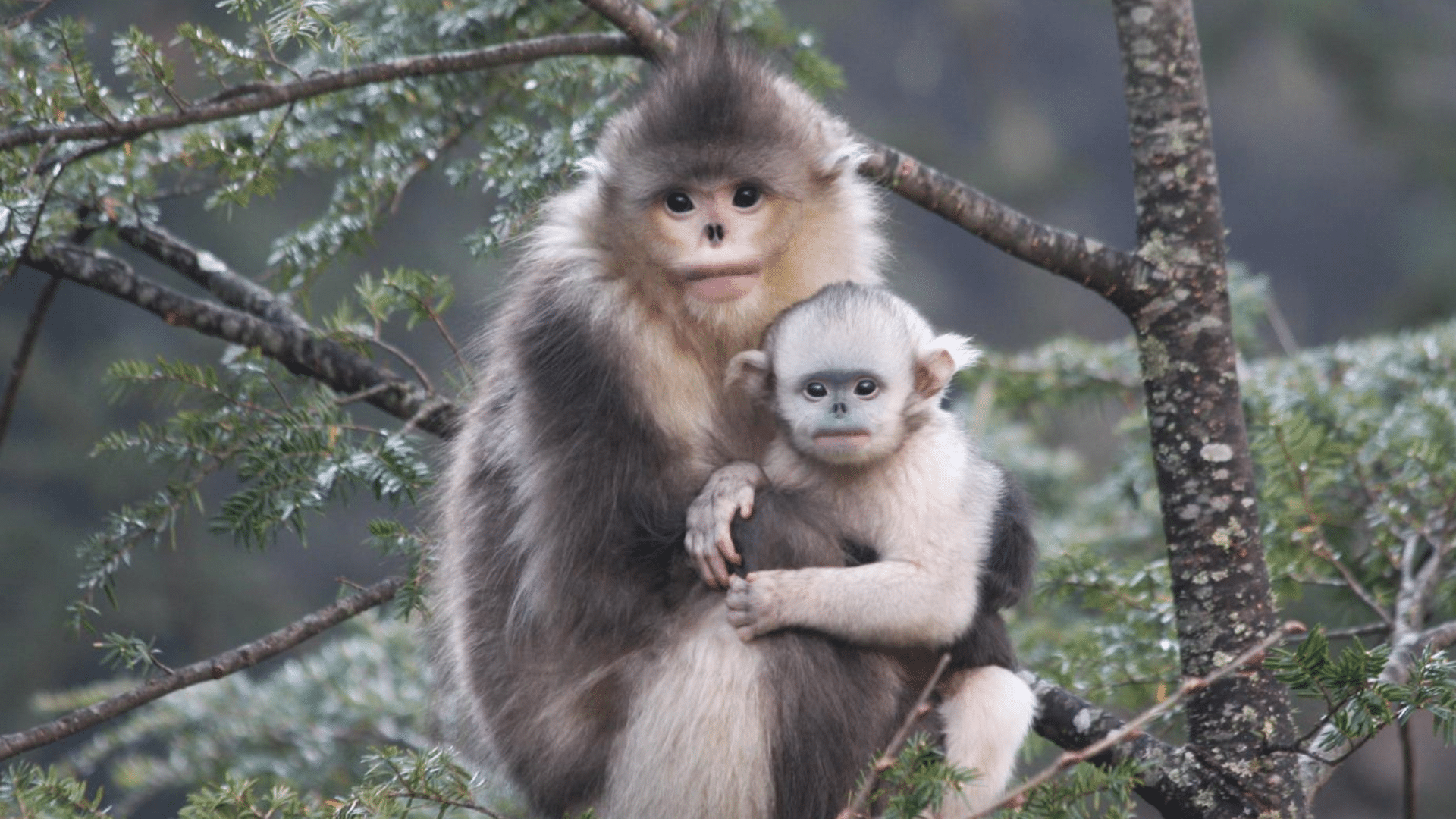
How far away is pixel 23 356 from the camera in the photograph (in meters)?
2.76

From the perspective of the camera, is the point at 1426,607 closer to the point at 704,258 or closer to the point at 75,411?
the point at 704,258

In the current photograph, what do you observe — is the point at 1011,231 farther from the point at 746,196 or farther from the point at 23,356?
the point at 23,356

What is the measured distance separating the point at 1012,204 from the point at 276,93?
10.9 metres

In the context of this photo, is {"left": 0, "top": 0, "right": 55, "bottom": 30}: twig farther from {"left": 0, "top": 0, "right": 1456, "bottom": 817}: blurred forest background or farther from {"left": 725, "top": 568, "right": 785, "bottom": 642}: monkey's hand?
{"left": 0, "top": 0, "right": 1456, "bottom": 817}: blurred forest background

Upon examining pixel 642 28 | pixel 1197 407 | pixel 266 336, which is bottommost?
pixel 1197 407

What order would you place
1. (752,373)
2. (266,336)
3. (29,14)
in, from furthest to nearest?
(266,336)
(752,373)
(29,14)

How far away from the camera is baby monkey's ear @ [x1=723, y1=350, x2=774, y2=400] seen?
8.09 ft

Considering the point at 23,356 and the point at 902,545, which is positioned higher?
the point at 23,356

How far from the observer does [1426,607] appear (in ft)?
9.93

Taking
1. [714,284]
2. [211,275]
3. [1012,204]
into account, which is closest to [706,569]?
[714,284]

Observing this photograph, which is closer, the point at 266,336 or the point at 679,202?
the point at 679,202

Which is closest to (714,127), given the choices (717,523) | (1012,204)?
(717,523)

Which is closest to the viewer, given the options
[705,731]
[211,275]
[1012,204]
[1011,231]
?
[705,731]

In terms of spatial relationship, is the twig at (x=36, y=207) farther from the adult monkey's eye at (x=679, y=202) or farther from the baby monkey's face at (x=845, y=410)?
the baby monkey's face at (x=845, y=410)
